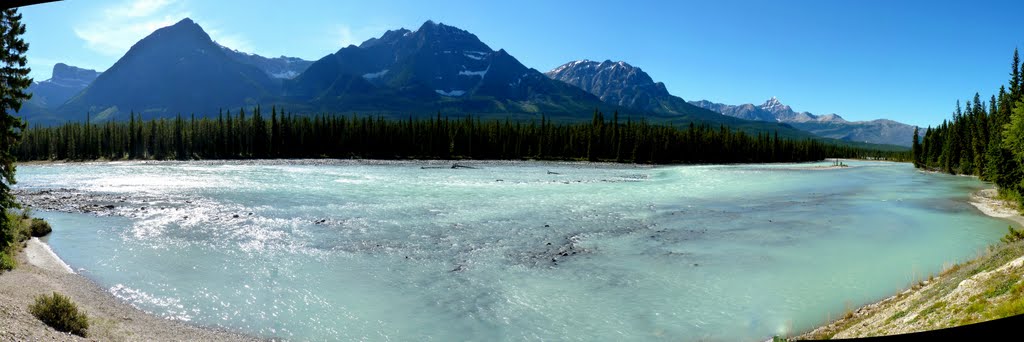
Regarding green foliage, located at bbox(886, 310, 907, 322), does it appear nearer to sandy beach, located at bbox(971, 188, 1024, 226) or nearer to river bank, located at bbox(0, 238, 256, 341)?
river bank, located at bbox(0, 238, 256, 341)

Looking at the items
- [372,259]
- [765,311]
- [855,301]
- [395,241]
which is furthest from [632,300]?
[395,241]

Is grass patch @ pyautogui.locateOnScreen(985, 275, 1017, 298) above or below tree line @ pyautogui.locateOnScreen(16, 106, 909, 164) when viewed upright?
below

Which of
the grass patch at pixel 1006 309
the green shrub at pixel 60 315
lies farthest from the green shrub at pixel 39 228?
the grass patch at pixel 1006 309

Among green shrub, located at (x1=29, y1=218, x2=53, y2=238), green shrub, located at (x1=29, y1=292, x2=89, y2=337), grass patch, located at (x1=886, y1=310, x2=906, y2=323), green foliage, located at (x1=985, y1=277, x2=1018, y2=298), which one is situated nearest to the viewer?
green foliage, located at (x1=985, y1=277, x2=1018, y2=298)

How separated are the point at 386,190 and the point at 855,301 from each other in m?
32.2

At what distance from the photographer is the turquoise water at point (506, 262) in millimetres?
12648

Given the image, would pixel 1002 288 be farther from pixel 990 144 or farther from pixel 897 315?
pixel 990 144

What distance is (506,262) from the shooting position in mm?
17531

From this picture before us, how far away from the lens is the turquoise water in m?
12.6

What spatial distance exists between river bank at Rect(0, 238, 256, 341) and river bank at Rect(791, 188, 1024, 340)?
12.1 metres

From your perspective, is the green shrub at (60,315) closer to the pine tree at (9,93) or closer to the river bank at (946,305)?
the pine tree at (9,93)

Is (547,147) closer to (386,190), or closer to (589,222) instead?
(386,190)

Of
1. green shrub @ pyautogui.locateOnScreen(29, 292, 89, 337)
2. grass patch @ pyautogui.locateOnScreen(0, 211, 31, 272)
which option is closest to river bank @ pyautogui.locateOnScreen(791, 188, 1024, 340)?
green shrub @ pyautogui.locateOnScreen(29, 292, 89, 337)

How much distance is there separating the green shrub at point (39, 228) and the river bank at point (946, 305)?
25.9 metres
